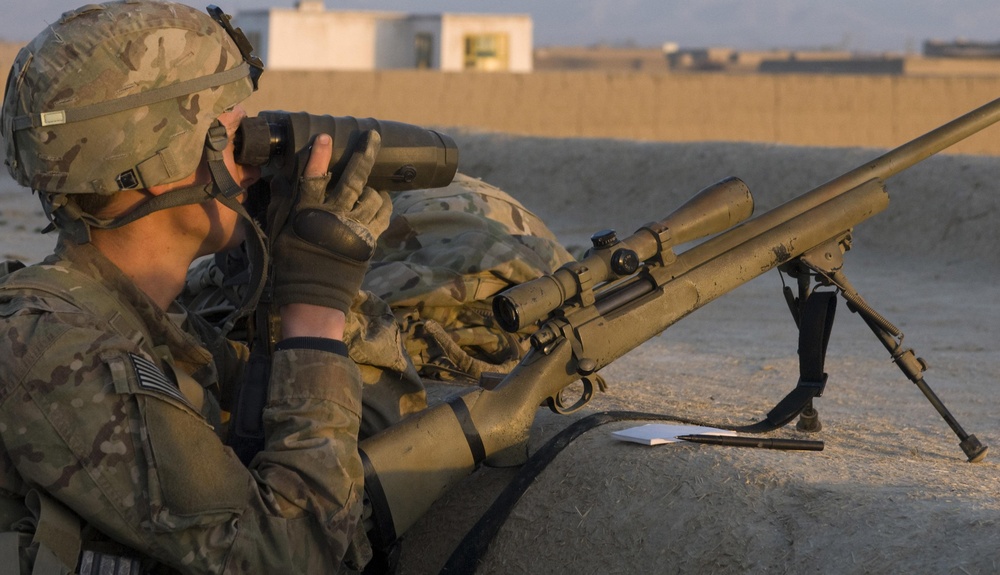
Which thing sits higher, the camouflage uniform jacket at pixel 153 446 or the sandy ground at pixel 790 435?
the camouflage uniform jacket at pixel 153 446

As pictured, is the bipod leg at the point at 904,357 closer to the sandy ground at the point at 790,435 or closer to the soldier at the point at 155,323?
the sandy ground at the point at 790,435

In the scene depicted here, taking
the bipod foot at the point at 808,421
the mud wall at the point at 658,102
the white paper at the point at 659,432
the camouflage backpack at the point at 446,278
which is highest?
the camouflage backpack at the point at 446,278

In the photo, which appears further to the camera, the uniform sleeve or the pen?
the pen

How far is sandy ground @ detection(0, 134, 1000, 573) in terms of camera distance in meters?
2.46

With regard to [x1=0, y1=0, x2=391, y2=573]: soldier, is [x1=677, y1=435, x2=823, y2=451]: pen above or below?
below

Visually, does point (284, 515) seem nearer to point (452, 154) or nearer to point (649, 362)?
point (452, 154)

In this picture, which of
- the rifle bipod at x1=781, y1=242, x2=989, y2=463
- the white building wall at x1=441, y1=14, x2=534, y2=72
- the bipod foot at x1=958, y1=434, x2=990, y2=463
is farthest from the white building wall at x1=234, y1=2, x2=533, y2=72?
the bipod foot at x1=958, y1=434, x2=990, y2=463

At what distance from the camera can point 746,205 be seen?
10.0 feet

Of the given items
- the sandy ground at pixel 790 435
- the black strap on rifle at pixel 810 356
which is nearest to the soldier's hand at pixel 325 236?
the sandy ground at pixel 790 435

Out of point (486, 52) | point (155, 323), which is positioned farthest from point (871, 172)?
point (486, 52)

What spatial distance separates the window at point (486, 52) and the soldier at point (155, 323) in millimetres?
34595

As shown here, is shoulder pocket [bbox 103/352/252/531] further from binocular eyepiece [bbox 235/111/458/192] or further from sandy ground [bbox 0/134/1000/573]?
sandy ground [bbox 0/134/1000/573]

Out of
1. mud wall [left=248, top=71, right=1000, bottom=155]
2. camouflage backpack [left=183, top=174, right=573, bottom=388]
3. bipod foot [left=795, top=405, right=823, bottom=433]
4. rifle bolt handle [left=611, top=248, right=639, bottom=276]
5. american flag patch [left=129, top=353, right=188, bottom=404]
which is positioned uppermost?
rifle bolt handle [left=611, top=248, right=639, bottom=276]

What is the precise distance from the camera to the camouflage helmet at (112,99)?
222 centimetres
